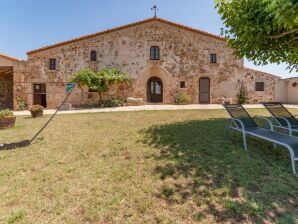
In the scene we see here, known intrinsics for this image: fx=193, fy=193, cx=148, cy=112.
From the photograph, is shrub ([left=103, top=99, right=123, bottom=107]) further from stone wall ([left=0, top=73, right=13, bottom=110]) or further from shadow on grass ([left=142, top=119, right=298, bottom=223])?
shadow on grass ([left=142, top=119, right=298, bottom=223])

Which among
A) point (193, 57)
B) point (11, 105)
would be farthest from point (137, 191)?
point (11, 105)

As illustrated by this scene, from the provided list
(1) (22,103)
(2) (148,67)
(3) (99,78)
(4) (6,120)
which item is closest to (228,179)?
(4) (6,120)

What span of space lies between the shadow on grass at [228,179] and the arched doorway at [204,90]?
13.3 meters

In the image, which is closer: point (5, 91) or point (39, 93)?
point (39, 93)

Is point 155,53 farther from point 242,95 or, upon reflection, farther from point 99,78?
point 242,95

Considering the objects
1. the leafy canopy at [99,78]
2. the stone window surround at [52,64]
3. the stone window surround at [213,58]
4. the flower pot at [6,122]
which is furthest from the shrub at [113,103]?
the stone window surround at [213,58]

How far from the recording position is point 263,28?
5.22m

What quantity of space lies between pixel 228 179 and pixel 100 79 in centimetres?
1407

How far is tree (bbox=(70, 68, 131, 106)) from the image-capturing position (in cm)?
1527

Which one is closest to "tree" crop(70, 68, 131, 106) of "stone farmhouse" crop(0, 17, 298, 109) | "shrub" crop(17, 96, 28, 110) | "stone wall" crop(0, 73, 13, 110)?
"stone farmhouse" crop(0, 17, 298, 109)

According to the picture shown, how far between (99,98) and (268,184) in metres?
15.4

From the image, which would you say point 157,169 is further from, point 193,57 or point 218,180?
point 193,57

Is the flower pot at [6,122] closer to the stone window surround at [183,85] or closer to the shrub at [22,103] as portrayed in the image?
the shrub at [22,103]

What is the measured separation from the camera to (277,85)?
62.0ft
